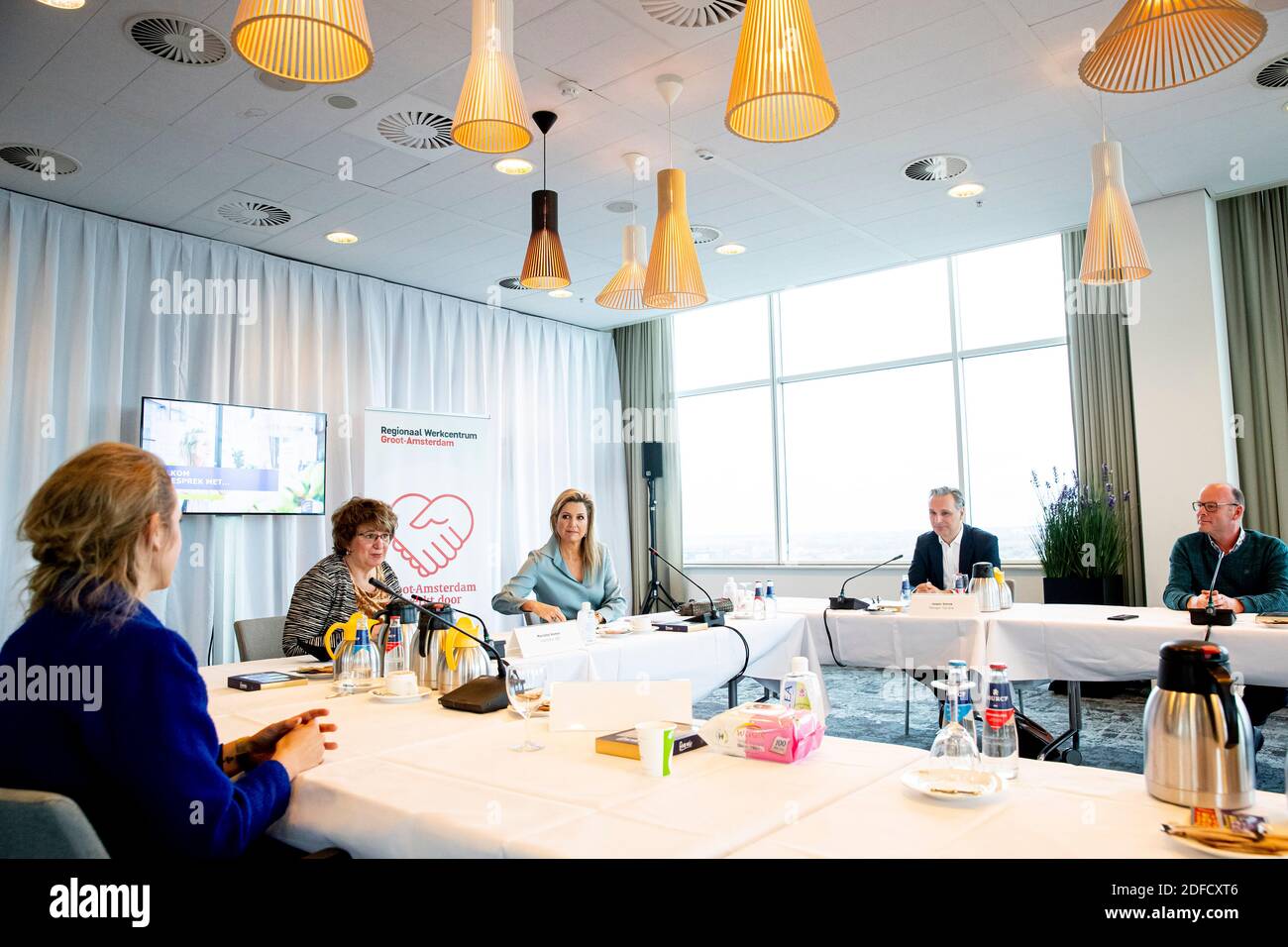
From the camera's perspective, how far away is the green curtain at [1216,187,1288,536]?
513 centimetres

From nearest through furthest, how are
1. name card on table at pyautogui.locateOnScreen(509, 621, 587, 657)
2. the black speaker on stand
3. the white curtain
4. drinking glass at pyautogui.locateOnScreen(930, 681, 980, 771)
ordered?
1. drinking glass at pyautogui.locateOnScreen(930, 681, 980, 771)
2. name card on table at pyautogui.locateOnScreen(509, 621, 587, 657)
3. the white curtain
4. the black speaker on stand

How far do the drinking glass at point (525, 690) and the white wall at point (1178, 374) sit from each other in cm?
480

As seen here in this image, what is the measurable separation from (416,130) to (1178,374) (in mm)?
4603

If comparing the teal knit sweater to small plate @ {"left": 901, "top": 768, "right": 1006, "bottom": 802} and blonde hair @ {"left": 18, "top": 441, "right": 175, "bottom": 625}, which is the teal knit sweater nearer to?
small plate @ {"left": 901, "top": 768, "right": 1006, "bottom": 802}

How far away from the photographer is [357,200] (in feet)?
16.2

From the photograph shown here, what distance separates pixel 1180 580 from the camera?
3.71m

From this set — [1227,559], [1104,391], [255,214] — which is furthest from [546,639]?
[1104,391]

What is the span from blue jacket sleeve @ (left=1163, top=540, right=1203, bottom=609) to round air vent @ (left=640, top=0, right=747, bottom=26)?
115 inches

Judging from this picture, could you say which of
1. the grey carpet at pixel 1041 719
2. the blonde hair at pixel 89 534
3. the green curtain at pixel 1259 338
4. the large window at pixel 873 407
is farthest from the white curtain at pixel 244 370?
the green curtain at pixel 1259 338

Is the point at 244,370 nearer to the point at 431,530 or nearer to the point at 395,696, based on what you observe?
the point at 431,530

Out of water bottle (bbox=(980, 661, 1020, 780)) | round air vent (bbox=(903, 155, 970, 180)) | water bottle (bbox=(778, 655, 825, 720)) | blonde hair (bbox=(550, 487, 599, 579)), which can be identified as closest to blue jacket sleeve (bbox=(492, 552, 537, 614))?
blonde hair (bbox=(550, 487, 599, 579))

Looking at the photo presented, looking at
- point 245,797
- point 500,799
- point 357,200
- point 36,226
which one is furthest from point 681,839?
point 36,226
